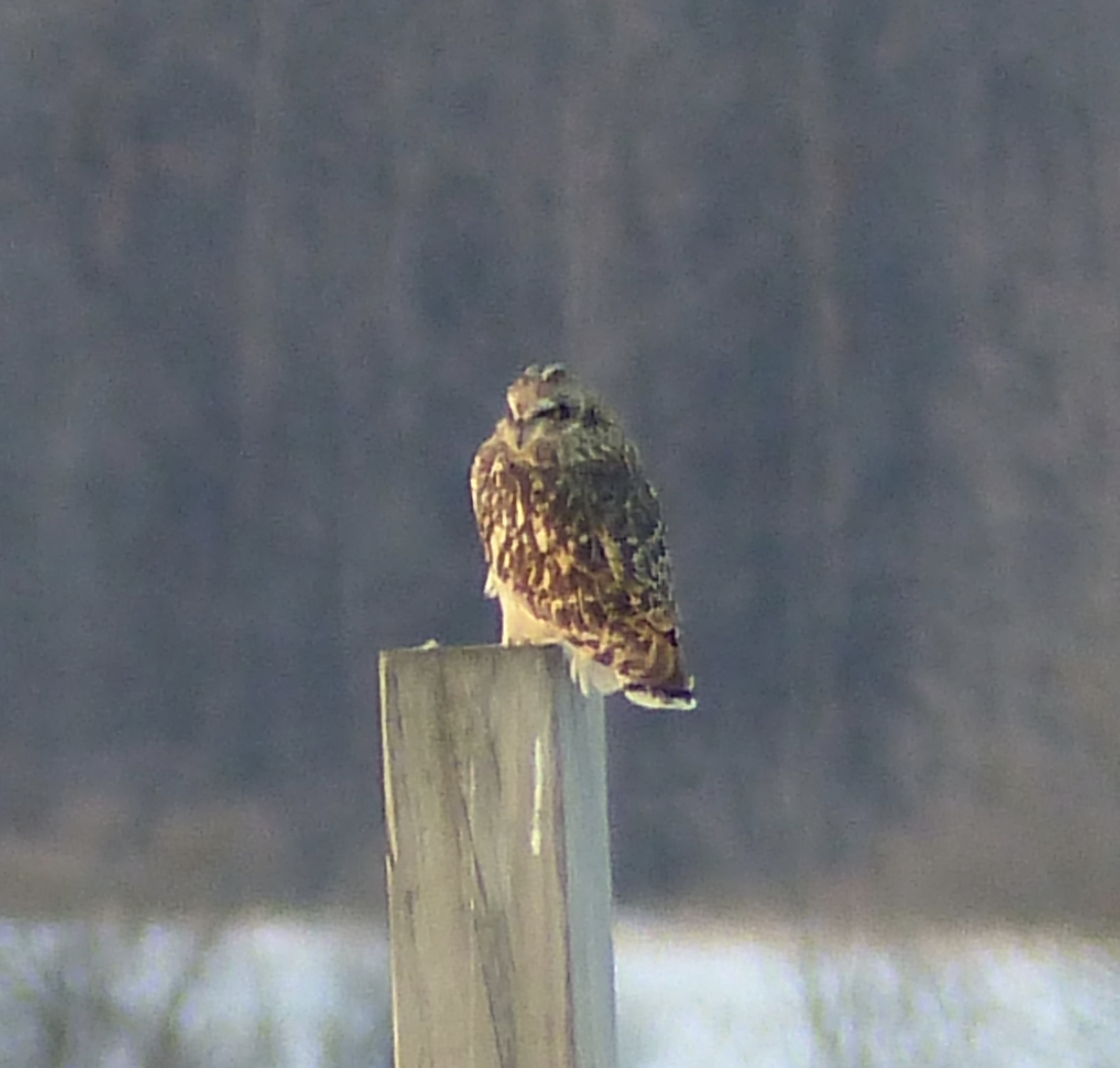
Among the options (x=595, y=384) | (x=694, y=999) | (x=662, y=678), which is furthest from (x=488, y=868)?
(x=595, y=384)

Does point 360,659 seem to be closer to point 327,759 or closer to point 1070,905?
point 327,759

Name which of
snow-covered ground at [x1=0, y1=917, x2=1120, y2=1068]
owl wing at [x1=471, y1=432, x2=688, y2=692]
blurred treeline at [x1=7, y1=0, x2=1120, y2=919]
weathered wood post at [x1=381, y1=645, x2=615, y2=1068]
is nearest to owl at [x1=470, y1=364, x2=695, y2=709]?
owl wing at [x1=471, y1=432, x2=688, y2=692]

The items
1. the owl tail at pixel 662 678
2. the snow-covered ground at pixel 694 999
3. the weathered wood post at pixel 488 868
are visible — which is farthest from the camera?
the snow-covered ground at pixel 694 999

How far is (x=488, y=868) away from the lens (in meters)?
0.58

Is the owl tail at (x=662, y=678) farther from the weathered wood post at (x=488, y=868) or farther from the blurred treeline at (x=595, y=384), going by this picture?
the blurred treeline at (x=595, y=384)

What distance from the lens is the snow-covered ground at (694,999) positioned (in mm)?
2178

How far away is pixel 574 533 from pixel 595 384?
130 centimetres

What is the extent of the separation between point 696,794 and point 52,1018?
0.84 metres

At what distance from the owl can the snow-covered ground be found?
1.08m

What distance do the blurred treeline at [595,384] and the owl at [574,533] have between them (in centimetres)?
120

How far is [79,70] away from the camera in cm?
262

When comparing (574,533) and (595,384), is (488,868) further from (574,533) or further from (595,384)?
(595,384)

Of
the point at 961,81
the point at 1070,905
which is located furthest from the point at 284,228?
the point at 1070,905

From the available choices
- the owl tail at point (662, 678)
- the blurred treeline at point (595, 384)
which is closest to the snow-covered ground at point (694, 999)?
the blurred treeline at point (595, 384)
